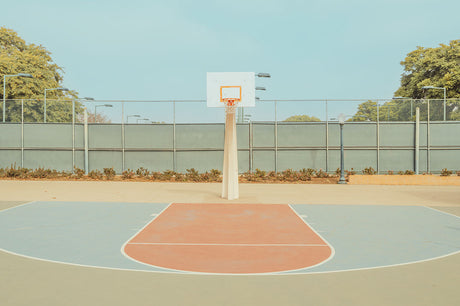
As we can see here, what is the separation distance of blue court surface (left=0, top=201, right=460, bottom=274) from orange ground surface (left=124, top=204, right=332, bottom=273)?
0.30 meters

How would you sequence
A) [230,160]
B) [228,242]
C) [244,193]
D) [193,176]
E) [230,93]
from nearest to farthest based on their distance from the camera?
[228,242]
[230,160]
[230,93]
[244,193]
[193,176]

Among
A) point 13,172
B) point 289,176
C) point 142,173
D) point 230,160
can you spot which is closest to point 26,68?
point 13,172

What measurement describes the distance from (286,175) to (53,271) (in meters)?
17.6

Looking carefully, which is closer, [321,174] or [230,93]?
[230,93]

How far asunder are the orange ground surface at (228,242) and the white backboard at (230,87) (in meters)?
5.55

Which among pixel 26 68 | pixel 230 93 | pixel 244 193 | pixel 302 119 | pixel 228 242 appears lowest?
pixel 228 242

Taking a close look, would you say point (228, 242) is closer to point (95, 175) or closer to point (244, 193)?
point (244, 193)

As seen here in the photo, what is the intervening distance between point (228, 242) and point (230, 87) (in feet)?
30.3

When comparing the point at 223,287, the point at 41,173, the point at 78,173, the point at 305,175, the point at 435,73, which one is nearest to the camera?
the point at 223,287

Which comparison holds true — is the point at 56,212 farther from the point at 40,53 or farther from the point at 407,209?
the point at 40,53

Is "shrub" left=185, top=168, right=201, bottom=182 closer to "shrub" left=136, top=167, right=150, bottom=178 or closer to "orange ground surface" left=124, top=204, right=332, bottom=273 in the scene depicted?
"shrub" left=136, top=167, right=150, bottom=178

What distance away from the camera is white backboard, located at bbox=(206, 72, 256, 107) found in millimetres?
17141

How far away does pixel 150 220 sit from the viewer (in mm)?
11523

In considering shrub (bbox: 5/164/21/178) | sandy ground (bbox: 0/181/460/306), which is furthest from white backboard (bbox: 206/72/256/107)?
shrub (bbox: 5/164/21/178)
